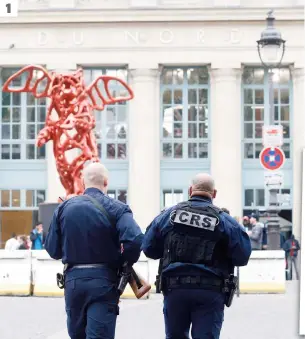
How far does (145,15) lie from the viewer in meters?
50.9

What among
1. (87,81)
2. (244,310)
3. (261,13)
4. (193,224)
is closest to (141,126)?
(87,81)

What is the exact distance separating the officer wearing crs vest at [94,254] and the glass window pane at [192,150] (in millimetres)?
41320

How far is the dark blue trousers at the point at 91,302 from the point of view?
948 cm

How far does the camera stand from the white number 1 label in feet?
161

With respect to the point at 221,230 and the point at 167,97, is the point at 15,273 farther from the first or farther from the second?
the point at 167,97

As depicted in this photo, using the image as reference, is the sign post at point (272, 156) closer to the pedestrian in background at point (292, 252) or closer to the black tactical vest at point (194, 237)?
the pedestrian in background at point (292, 252)

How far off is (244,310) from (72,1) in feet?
110

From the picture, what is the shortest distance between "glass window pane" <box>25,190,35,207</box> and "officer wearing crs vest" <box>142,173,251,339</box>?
4216 cm

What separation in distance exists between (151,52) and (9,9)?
6.13 metres

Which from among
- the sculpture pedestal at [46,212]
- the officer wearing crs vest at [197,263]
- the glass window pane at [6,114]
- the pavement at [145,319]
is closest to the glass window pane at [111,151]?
the glass window pane at [6,114]

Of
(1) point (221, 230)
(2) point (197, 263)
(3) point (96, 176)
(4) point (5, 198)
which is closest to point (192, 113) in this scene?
(4) point (5, 198)

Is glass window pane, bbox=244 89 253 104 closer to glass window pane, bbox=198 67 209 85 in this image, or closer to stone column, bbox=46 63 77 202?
glass window pane, bbox=198 67 209 85

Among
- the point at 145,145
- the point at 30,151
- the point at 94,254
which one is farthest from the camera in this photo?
the point at 30,151

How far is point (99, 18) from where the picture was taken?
50969 millimetres
